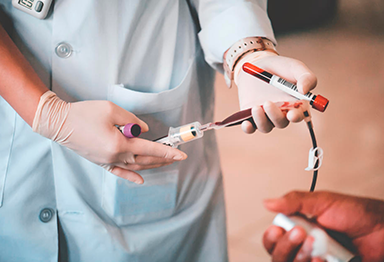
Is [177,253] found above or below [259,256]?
below

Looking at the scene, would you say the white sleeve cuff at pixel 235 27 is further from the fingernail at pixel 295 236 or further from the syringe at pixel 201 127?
the fingernail at pixel 295 236

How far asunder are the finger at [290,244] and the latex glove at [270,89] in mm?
159

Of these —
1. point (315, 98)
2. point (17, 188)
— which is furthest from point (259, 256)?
point (17, 188)

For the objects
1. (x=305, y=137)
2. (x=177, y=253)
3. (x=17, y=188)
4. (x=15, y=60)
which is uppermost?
(x=15, y=60)

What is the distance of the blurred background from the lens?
46 centimetres

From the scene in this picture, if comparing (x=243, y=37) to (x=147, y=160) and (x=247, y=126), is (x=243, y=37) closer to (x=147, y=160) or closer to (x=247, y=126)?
(x=247, y=126)

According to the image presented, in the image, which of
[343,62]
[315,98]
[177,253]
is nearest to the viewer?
[315,98]

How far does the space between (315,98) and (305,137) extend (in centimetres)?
17

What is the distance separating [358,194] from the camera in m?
0.40

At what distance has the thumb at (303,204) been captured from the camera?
34 cm

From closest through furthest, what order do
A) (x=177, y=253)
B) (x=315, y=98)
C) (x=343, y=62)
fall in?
(x=315, y=98)
(x=343, y=62)
(x=177, y=253)

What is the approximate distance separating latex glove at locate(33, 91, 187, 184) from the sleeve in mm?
255

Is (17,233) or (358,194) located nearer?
(358,194)

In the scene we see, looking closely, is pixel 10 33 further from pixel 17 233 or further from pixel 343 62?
pixel 343 62
